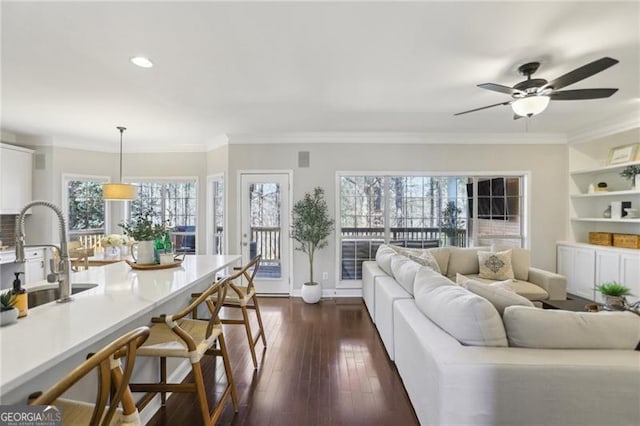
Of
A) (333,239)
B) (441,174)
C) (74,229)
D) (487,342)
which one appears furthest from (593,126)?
(74,229)

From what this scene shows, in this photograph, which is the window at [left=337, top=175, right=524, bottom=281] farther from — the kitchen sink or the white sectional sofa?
the kitchen sink

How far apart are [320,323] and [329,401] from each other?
1628 millimetres

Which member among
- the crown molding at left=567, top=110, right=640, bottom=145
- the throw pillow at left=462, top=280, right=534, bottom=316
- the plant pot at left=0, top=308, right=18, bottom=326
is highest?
the crown molding at left=567, top=110, right=640, bottom=145

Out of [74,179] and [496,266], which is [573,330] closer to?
[496,266]

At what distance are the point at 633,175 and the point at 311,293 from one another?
496 cm

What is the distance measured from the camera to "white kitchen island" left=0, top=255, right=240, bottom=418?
100cm

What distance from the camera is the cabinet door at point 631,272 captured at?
4062mm

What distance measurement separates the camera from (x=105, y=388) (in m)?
1.01

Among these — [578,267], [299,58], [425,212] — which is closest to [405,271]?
[299,58]

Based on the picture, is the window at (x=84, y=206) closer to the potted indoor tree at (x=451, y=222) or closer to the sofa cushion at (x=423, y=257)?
the sofa cushion at (x=423, y=257)

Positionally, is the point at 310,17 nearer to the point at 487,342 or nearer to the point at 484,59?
the point at 484,59

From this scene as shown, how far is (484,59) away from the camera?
8.70 feet

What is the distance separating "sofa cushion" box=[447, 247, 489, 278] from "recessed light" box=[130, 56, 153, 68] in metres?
4.35

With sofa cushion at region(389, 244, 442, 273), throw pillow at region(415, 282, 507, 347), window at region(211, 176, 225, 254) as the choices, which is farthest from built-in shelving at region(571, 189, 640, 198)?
window at region(211, 176, 225, 254)
